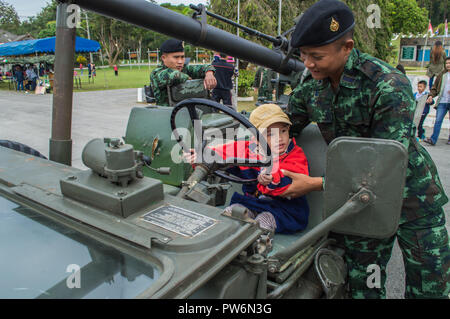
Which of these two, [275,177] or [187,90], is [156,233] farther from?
[187,90]

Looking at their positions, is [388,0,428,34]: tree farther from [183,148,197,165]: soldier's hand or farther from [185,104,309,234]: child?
[183,148,197,165]: soldier's hand

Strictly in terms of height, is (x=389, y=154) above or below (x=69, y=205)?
above

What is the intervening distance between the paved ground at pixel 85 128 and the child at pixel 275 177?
3.63ft

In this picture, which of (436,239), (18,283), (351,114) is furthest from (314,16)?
(18,283)

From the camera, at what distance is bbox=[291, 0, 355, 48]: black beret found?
5.05 ft

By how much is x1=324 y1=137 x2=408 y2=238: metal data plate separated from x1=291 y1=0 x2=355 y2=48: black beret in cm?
56

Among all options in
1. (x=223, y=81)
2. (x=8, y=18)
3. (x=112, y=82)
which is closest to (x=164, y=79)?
(x=223, y=81)

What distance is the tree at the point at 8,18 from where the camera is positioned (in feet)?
253

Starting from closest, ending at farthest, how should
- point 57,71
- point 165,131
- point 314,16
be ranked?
point 314,16
point 57,71
point 165,131

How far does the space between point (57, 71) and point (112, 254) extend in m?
1.52

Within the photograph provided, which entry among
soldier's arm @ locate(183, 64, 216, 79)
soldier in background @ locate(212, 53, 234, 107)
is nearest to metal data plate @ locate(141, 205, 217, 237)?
soldier's arm @ locate(183, 64, 216, 79)

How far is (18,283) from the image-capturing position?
3.18 ft

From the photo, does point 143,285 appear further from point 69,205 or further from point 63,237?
point 69,205

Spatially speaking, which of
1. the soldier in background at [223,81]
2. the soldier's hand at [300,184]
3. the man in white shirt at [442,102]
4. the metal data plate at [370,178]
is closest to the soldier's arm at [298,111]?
the soldier's hand at [300,184]
